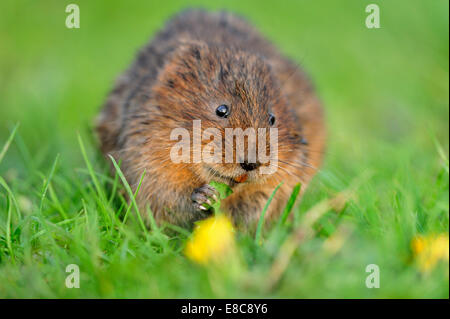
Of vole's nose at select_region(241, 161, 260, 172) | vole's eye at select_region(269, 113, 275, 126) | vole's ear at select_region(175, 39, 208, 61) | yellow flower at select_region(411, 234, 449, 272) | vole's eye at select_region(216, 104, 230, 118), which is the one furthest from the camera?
vole's ear at select_region(175, 39, 208, 61)

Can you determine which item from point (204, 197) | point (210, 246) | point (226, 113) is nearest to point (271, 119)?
point (226, 113)

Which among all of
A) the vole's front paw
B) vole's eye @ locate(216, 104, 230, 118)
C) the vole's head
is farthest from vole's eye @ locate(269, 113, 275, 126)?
the vole's front paw

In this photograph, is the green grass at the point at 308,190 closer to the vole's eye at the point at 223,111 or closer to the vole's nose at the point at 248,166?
the vole's nose at the point at 248,166

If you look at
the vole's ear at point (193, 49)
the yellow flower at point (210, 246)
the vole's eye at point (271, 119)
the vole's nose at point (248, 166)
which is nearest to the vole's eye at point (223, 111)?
the vole's eye at point (271, 119)

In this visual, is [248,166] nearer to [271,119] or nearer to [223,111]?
[223,111]

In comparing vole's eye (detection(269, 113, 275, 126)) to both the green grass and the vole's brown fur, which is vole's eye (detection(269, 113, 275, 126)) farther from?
the green grass
